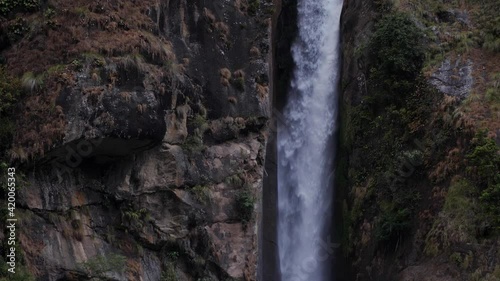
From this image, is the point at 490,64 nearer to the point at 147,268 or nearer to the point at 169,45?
the point at 169,45

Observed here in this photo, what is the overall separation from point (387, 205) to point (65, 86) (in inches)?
478

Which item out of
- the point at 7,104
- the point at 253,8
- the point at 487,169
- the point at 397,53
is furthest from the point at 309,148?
the point at 7,104

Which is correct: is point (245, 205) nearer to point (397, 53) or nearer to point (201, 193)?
point (201, 193)

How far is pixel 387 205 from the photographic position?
23172mm

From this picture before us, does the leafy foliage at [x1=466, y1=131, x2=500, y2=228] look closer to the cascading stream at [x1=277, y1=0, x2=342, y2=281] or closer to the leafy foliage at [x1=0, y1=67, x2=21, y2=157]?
the cascading stream at [x1=277, y1=0, x2=342, y2=281]

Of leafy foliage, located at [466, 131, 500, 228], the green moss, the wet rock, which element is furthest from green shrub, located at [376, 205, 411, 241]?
the green moss

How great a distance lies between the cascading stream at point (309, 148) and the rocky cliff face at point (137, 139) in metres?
3.78

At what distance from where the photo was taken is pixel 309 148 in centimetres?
2761

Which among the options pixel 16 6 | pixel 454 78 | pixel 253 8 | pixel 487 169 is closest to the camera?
pixel 487 169

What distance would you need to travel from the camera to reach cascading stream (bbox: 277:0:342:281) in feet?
85.2

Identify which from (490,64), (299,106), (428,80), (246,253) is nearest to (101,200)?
(246,253)

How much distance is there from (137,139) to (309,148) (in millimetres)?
9879

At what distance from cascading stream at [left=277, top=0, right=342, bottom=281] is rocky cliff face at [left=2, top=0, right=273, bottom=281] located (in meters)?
3.78

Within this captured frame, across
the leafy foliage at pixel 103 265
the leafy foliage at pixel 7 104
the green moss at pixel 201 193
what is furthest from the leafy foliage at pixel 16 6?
the leafy foliage at pixel 103 265
